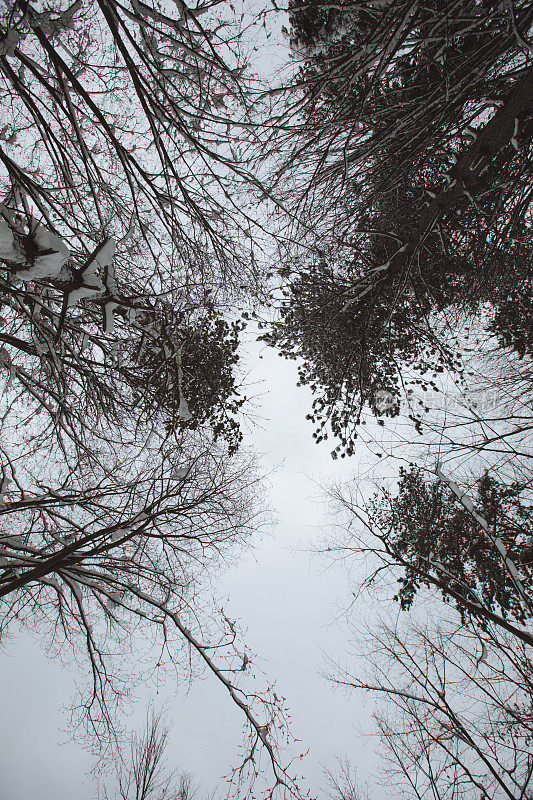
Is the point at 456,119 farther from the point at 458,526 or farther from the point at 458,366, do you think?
the point at 458,526

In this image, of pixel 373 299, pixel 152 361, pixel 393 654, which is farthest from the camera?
pixel 393 654

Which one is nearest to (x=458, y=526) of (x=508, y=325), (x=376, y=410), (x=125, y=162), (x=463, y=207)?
(x=376, y=410)

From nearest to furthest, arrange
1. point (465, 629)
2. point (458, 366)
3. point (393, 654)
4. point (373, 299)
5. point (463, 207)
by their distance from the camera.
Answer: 1. point (463, 207)
2. point (373, 299)
3. point (465, 629)
4. point (458, 366)
5. point (393, 654)

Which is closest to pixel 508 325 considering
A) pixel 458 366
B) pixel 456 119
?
pixel 458 366

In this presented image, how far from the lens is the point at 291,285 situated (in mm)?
4500

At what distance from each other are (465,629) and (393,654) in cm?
126

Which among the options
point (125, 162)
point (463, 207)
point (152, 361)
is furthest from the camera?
point (463, 207)

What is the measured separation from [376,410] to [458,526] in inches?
80.9

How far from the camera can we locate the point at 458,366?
15.3 ft

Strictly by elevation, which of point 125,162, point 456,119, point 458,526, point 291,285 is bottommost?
point 458,526

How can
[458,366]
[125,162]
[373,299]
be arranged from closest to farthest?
[125,162]
[373,299]
[458,366]

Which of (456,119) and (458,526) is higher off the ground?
(456,119)

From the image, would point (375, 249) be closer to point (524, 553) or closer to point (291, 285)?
point (291, 285)

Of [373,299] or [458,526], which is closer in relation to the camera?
[373,299]
